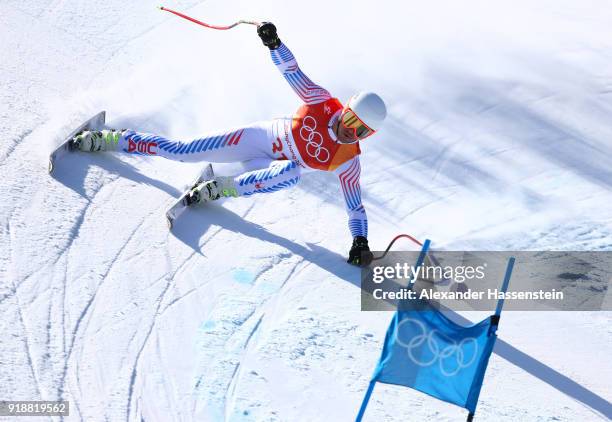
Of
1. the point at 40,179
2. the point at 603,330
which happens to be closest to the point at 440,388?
the point at 603,330

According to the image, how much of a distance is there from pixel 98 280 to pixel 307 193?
2197mm

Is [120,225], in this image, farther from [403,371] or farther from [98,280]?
[403,371]

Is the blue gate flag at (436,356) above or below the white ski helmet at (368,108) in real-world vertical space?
below

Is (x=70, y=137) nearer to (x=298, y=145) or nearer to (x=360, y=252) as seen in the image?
(x=298, y=145)

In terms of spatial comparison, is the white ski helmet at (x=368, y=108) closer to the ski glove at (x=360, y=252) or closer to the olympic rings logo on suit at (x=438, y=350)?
the ski glove at (x=360, y=252)

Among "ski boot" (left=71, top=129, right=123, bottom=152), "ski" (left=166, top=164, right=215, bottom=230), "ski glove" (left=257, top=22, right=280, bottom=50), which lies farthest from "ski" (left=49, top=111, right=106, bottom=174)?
"ski glove" (left=257, top=22, right=280, bottom=50)

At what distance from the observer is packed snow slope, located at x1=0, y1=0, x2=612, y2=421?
7.05m

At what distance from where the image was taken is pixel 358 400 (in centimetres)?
703

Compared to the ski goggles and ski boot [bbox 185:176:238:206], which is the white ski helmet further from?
ski boot [bbox 185:176:238:206]

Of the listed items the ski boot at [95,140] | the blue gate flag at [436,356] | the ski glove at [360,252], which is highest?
the ski boot at [95,140]

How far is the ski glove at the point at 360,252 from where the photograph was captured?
8.15 metres

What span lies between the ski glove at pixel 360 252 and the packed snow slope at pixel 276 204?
109mm

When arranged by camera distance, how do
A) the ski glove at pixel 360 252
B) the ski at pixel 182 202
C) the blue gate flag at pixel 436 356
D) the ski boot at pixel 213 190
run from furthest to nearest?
the ski boot at pixel 213 190 → the ski at pixel 182 202 → the ski glove at pixel 360 252 → the blue gate flag at pixel 436 356

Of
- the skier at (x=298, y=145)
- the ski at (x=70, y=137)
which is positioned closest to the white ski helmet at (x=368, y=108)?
the skier at (x=298, y=145)
